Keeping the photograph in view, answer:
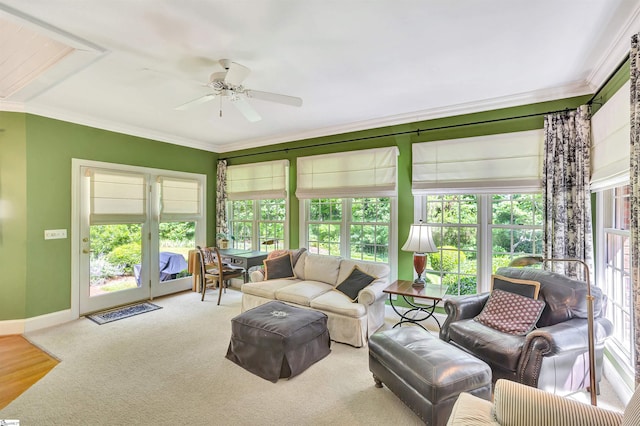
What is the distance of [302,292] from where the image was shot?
371cm

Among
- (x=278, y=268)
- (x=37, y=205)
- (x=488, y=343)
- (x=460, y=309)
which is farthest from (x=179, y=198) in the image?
(x=488, y=343)

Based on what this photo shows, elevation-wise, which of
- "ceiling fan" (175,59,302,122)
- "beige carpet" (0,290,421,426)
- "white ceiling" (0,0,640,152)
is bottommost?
"beige carpet" (0,290,421,426)

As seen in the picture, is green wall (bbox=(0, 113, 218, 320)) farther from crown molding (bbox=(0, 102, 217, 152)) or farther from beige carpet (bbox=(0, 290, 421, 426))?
beige carpet (bbox=(0, 290, 421, 426))

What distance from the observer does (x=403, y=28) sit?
2127mm

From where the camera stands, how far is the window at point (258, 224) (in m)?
5.41

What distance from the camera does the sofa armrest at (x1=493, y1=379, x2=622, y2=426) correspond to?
1.31 m

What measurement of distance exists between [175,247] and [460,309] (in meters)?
4.66

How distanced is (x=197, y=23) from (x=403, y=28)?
1.46 m

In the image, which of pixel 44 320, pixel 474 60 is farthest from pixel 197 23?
pixel 44 320

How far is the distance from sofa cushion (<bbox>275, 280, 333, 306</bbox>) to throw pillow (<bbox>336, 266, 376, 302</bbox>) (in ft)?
0.87

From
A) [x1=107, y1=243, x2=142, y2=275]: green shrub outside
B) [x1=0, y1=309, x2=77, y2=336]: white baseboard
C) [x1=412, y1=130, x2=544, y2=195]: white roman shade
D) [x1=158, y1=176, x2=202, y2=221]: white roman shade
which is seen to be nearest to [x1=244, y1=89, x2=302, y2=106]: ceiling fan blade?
[x1=412, y1=130, x2=544, y2=195]: white roman shade

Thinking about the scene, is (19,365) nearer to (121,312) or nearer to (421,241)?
(121,312)

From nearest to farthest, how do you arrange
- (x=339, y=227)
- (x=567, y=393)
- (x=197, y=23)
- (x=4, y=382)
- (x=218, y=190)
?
(x=197, y=23) → (x=567, y=393) → (x=4, y=382) → (x=339, y=227) → (x=218, y=190)

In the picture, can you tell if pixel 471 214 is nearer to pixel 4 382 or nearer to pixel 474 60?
pixel 474 60
